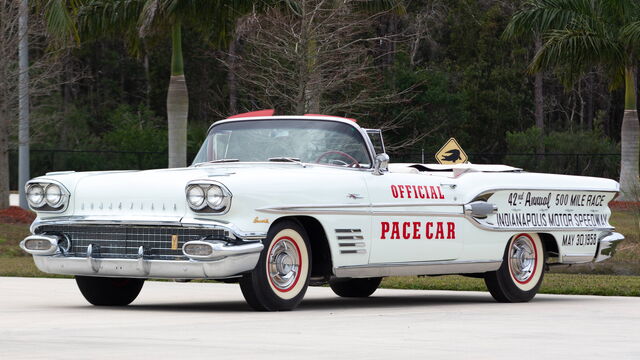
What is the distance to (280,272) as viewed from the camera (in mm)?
10766

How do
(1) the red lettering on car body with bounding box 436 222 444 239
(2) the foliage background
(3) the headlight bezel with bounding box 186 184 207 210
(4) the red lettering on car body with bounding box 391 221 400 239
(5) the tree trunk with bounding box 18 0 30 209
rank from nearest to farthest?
(3) the headlight bezel with bounding box 186 184 207 210, (4) the red lettering on car body with bounding box 391 221 400 239, (1) the red lettering on car body with bounding box 436 222 444 239, (5) the tree trunk with bounding box 18 0 30 209, (2) the foliage background

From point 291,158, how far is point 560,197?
3202mm

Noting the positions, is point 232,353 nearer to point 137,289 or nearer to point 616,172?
point 137,289

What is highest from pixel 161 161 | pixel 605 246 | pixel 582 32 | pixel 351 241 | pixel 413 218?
pixel 582 32

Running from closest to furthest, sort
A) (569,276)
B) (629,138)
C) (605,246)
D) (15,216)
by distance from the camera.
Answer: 1. (605,246)
2. (569,276)
3. (15,216)
4. (629,138)

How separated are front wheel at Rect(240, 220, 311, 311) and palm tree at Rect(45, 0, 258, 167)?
43.0 feet

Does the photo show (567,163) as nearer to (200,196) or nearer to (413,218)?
(413,218)

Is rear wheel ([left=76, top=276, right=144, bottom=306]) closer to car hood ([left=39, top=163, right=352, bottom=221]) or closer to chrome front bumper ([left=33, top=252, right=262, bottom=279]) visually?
chrome front bumper ([left=33, top=252, right=262, bottom=279])

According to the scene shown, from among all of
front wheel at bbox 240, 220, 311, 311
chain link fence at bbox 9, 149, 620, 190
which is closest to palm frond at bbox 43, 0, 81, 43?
front wheel at bbox 240, 220, 311, 311

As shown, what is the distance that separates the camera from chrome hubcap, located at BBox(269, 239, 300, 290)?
10695 mm

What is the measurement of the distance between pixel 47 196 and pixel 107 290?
1067 mm

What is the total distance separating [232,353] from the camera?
7590 mm

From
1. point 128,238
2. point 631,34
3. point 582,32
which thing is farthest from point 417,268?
point 582,32

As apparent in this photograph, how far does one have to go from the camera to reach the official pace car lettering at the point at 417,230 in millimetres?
11586
